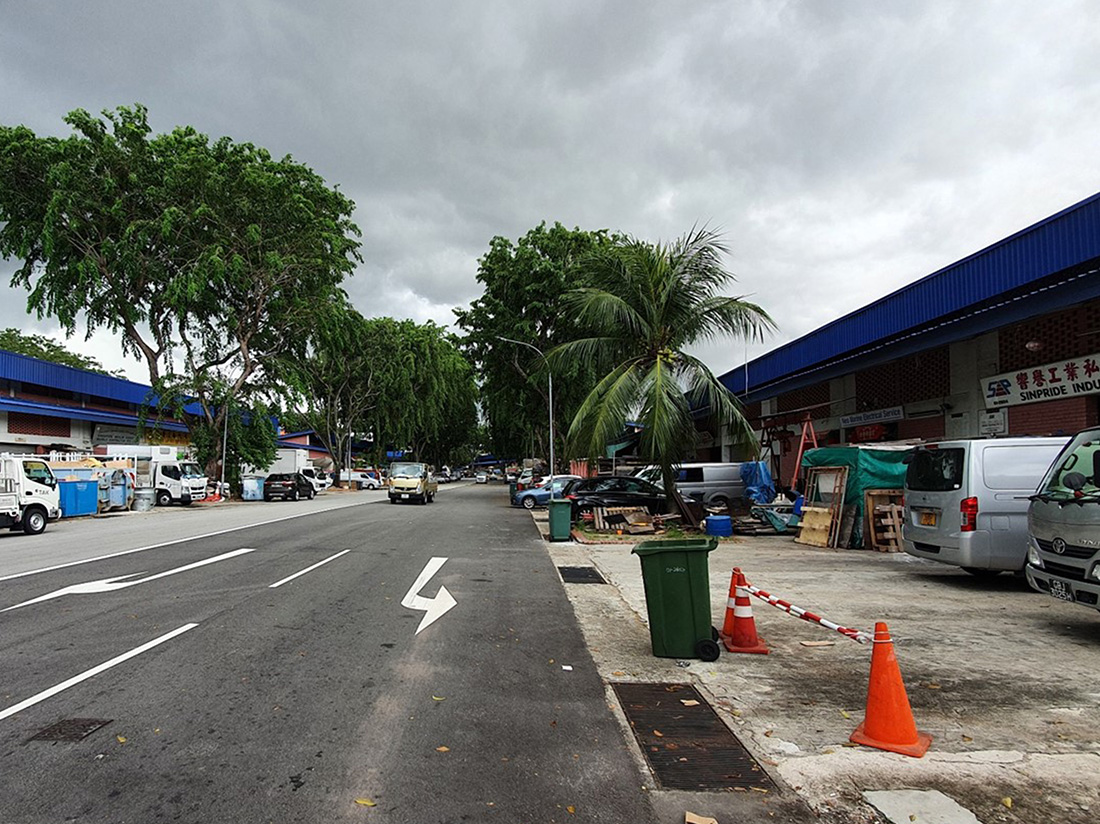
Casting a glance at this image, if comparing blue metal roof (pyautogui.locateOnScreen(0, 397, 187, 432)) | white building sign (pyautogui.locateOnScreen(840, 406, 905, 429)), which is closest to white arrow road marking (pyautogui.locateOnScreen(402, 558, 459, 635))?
white building sign (pyautogui.locateOnScreen(840, 406, 905, 429))

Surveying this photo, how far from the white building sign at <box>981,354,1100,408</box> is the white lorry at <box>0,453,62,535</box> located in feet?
80.4

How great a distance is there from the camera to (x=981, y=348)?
17.0 m

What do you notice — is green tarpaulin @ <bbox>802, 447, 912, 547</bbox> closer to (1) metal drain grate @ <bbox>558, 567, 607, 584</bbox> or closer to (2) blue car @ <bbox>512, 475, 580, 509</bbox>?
(1) metal drain grate @ <bbox>558, 567, 607, 584</bbox>

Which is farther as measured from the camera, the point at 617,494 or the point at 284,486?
the point at 284,486

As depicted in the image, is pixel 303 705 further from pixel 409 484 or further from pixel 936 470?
pixel 409 484

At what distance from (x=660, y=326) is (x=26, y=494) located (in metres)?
17.5

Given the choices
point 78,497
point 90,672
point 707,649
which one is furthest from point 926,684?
point 78,497

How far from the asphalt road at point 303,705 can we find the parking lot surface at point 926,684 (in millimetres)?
882

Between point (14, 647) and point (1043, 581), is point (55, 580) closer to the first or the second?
point (14, 647)

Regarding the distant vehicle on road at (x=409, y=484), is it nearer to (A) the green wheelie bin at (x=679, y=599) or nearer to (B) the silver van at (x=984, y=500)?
(B) the silver van at (x=984, y=500)

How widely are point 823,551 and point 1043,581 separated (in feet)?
26.4

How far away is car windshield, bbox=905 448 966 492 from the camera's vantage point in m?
9.70

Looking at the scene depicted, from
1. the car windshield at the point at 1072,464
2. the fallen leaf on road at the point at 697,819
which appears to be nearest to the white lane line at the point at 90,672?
the fallen leaf on road at the point at 697,819

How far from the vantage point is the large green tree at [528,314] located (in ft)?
108
